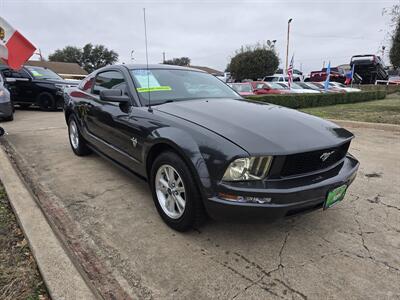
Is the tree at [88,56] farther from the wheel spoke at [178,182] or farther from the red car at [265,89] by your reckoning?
the wheel spoke at [178,182]

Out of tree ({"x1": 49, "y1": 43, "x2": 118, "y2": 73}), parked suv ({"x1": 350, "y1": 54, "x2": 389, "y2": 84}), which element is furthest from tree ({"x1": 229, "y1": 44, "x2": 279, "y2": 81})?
tree ({"x1": 49, "y1": 43, "x2": 118, "y2": 73})

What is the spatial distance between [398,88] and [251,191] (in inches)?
1223

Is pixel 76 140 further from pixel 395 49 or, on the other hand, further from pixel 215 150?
pixel 395 49

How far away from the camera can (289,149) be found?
2.45m

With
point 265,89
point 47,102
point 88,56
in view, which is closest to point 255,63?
point 265,89

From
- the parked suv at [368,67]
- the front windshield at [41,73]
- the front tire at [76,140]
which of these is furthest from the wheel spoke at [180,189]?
the parked suv at [368,67]

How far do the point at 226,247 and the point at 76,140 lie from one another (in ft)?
11.9

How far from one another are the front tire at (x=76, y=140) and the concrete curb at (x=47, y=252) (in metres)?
1.73

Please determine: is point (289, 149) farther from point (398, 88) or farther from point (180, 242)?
point (398, 88)

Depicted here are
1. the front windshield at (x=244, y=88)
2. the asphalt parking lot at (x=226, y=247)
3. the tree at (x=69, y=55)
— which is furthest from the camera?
the tree at (x=69, y=55)

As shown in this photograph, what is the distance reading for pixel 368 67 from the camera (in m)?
28.5

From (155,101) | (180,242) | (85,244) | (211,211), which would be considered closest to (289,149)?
(211,211)

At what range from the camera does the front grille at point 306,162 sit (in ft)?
8.14

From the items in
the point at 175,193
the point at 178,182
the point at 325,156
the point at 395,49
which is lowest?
the point at 175,193
